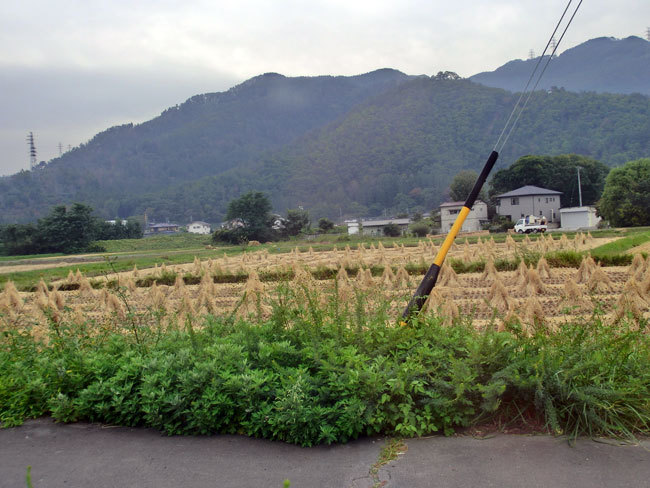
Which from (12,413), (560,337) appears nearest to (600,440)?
(560,337)

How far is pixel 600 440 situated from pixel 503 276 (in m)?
11.5

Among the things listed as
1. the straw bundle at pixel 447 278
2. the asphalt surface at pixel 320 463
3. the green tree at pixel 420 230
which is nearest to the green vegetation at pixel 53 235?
the green tree at pixel 420 230

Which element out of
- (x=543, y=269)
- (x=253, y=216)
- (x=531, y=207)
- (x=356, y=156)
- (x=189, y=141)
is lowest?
(x=543, y=269)

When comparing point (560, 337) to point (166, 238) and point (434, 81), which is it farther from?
point (434, 81)

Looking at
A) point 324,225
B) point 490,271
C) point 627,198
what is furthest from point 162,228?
point 490,271

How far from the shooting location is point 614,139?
87.6m

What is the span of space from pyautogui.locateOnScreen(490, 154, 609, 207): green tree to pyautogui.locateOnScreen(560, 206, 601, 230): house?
517 inches

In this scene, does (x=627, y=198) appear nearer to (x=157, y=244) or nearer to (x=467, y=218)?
(x=467, y=218)

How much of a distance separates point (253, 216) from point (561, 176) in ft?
122

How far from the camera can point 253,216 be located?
5875cm

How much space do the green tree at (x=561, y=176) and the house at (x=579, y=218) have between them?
43.1 ft

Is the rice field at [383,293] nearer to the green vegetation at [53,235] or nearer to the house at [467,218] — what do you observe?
the green vegetation at [53,235]

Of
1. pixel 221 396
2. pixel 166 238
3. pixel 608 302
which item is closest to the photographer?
pixel 221 396

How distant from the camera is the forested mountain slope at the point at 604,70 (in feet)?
561
